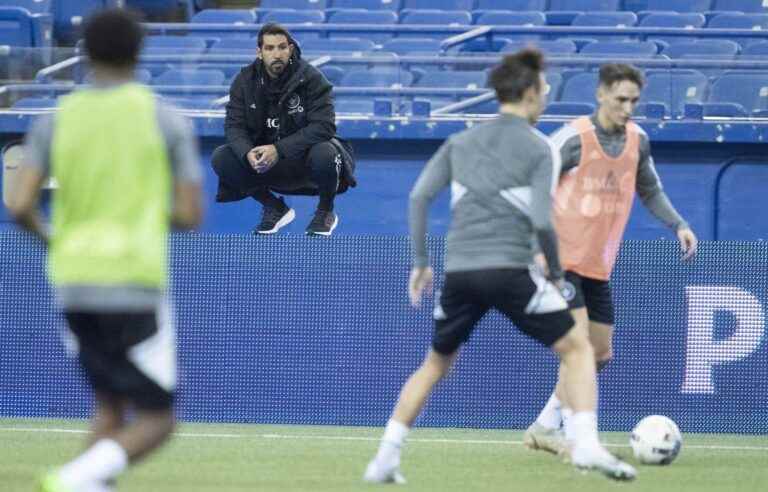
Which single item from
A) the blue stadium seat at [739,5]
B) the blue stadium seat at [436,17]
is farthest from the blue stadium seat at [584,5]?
the blue stadium seat at [436,17]

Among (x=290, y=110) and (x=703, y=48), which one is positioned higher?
(x=290, y=110)

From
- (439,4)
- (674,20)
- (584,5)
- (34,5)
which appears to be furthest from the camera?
(439,4)

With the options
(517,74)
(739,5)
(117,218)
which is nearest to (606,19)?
(739,5)

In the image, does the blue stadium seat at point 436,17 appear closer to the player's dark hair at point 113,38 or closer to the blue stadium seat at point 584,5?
the blue stadium seat at point 584,5

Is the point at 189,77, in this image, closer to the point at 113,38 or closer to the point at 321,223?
the point at 321,223

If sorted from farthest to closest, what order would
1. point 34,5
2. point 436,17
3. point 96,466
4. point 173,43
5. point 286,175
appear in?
point 34,5 < point 436,17 < point 173,43 < point 286,175 < point 96,466

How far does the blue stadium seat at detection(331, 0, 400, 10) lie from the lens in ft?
58.8

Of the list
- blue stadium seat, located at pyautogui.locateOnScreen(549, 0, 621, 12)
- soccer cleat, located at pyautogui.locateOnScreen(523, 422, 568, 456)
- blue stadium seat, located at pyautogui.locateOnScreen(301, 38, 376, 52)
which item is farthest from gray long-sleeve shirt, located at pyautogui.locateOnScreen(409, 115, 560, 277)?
blue stadium seat, located at pyautogui.locateOnScreen(549, 0, 621, 12)

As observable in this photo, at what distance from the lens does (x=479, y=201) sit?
744 centimetres

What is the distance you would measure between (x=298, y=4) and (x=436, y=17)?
1.93 metres

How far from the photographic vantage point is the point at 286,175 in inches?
442

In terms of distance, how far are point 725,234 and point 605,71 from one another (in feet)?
18.1

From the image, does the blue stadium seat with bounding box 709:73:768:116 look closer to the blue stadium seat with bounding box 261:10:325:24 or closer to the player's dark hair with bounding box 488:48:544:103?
the blue stadium seat with bounding box 261:10:325:24

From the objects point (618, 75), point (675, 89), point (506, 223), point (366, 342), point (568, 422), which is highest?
point (618, 75)
